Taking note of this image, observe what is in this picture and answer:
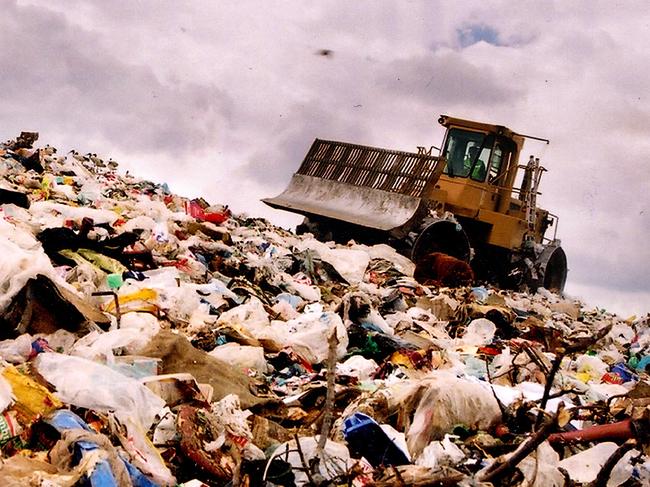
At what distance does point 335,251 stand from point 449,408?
530 cm

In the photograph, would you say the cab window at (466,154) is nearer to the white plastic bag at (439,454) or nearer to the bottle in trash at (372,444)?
the white plastic bag at (439,454)

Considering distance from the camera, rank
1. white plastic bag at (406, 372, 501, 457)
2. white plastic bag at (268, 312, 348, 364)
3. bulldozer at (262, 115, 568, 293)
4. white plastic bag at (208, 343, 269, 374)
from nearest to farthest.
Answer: white plastic bag at (406, 372, 501, 457) < white plastic bag at (208, 343, 269, 374) < white plastic bag at (268, 312, 348, 364) < bulldozer at (262, 115, 568, 293)

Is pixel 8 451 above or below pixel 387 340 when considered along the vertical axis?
below

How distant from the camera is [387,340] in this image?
4559mm

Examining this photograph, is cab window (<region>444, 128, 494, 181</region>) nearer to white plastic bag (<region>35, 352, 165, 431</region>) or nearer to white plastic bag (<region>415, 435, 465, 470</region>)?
white plastic bag (<region>415, 435, 465, 470</region>)

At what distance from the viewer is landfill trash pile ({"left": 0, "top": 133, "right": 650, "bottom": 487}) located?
2.31 metres

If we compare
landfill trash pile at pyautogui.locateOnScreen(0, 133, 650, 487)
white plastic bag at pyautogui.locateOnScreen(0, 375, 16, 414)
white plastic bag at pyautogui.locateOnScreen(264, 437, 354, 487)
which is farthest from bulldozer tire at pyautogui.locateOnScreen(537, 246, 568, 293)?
white plastic bag at pyautogui.locateOnScreen(0, 375, 16, 414)

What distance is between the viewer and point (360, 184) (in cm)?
1016

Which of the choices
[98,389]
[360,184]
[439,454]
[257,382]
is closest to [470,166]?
[360,184]

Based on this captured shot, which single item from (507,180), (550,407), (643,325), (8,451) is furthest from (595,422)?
(507,180)

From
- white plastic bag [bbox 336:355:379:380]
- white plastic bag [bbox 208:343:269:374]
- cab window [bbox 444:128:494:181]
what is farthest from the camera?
cab window [bbox 444:128:494:181]

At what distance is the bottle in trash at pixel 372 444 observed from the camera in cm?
268

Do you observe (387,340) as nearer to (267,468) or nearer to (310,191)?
(267,468)

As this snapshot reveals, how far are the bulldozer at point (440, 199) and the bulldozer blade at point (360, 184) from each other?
2 centimetres
